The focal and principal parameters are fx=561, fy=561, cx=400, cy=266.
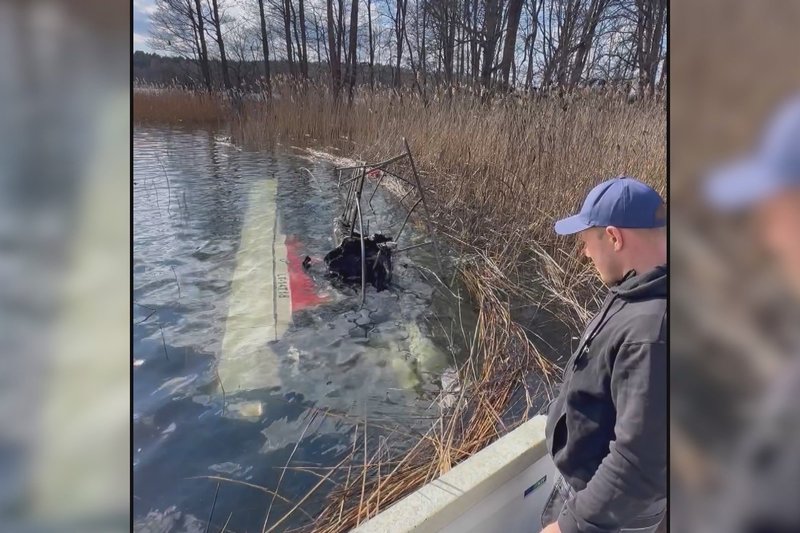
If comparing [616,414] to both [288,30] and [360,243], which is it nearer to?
[360,243]

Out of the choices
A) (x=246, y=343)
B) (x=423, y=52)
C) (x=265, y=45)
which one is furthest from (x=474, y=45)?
(x=246, y=343)

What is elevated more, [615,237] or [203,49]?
[203,49]

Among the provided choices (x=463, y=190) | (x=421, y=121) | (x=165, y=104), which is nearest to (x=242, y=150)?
(x=165, y=104)

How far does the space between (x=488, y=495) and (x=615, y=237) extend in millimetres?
593

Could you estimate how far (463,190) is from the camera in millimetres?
2066

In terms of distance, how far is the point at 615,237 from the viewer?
103 centimetres

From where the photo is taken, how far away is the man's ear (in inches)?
40.1

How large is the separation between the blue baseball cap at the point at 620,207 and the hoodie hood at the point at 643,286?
9cm
